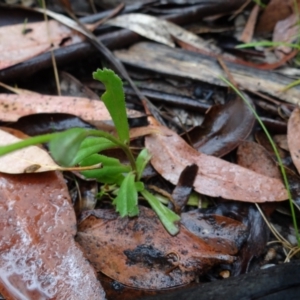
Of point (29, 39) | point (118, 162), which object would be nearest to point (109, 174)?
point (118, 162)

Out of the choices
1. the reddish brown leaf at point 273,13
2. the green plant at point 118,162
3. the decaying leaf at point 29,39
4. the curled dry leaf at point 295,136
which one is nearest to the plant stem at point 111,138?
the green plant at point 118,162

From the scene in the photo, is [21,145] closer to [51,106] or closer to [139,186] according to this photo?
[139,186]

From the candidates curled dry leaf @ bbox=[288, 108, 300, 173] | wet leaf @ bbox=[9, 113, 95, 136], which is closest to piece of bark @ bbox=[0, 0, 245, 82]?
wet leaf @ bbox=[9, 113, 95, 136]

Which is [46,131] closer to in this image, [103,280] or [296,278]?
[103,280]

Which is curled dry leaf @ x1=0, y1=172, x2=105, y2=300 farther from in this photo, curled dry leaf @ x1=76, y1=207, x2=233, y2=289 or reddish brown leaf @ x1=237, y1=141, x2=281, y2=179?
reddish brown leaf @ x1=237, y1=141, x2=281, y2=179

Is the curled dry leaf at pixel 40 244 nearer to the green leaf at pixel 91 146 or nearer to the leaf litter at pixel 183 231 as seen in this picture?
the leaf litter at pixel 183 231
